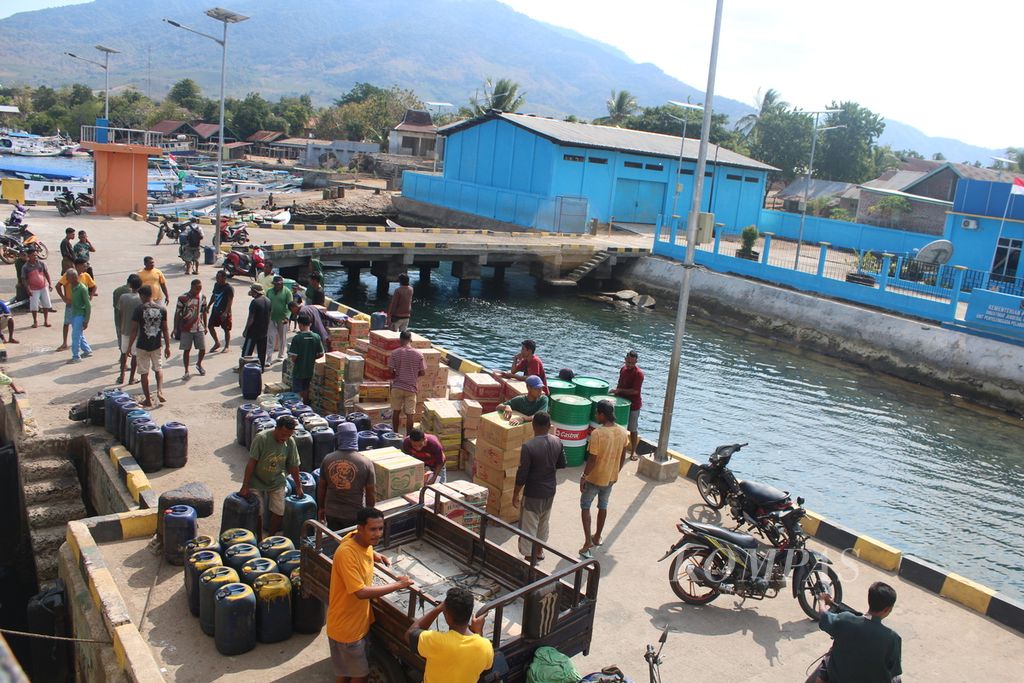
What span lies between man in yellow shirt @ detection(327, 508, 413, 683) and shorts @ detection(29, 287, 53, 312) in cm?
1377

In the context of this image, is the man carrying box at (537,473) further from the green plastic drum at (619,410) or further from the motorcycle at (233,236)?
the motorcycle at (233,236)

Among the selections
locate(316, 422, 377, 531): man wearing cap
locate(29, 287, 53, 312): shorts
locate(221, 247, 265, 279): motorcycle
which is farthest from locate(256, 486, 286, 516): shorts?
locate(221, 247, 265, 279): motorcycle

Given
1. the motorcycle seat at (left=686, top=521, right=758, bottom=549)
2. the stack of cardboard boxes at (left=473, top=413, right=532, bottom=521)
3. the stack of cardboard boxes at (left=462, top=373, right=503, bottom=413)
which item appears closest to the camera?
the motorcycle seat at (left=686, top=521, right=758, bottom=549)

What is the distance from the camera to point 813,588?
8227 millimetres

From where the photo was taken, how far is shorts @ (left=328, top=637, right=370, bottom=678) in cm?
601

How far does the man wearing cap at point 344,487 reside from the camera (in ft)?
26.7

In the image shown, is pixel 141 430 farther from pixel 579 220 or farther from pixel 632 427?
pixel 579 220

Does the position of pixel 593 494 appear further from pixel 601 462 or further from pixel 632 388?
pixel 632 388

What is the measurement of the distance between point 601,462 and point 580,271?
29.9 metres

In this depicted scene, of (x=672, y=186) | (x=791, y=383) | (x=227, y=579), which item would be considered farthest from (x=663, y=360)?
(x=672, y=186)

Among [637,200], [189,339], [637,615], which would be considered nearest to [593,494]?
[637,615]

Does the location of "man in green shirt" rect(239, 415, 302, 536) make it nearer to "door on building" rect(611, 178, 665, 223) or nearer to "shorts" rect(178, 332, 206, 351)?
"shorts" rect(178, 332, 206, 351)

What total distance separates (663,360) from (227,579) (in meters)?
21.3

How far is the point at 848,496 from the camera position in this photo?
16031 millimetres
